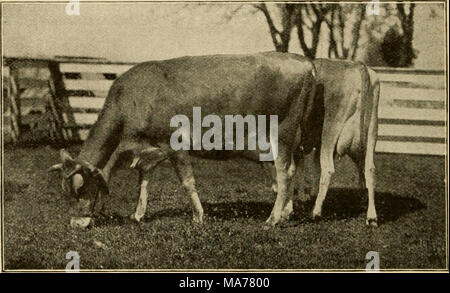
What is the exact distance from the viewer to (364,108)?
285 inches

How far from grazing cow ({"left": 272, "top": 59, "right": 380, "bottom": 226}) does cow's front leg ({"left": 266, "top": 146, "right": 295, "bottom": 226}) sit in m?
0.15

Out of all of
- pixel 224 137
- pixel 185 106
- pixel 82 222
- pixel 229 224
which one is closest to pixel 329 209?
pixel 229 224

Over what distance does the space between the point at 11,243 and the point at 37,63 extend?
83.7 inches

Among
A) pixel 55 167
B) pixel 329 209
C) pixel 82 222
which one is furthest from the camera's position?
pixel 329 209

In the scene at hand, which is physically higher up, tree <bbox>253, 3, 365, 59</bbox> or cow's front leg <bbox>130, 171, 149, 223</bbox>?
tree <bbox>253, 3, 365, 59</bbox>

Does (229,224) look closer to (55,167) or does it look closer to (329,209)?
(329,209)

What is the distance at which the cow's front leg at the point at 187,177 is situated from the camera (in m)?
7.11

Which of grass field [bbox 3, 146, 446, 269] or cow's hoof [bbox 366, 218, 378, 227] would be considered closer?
grass field [bbox 3, 146, 446, 269]

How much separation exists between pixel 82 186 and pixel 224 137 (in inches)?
63.0

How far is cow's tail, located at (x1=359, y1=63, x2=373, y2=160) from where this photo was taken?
7.22 meters

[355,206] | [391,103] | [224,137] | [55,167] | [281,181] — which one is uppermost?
[391,103]

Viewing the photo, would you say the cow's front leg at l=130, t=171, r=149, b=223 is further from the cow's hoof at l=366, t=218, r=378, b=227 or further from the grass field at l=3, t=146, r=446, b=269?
the cow's hoof at l=366, t=218, r=378, b=227

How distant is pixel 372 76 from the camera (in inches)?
288

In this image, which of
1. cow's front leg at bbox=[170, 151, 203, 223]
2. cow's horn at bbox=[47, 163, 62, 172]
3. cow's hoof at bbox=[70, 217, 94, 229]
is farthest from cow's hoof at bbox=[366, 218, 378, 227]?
cow's horn at bbox=[47, 163, 62, 172]
